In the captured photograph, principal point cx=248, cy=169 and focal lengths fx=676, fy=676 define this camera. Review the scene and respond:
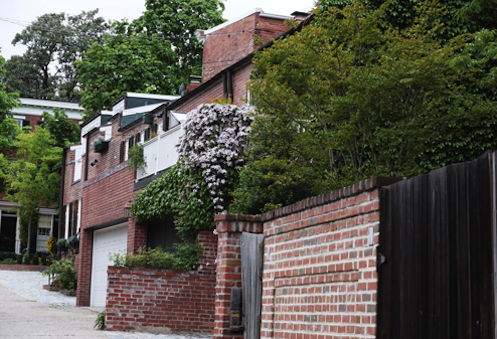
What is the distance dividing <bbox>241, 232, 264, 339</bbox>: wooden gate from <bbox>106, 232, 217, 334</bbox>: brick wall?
7290 millimetres

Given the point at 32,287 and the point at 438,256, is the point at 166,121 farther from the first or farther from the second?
the point at 438,256

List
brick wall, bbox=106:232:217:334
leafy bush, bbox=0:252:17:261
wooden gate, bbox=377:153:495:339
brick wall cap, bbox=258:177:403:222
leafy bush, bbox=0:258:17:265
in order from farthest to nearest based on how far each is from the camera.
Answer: leafy bush, bbox=0:252:17:261
leafy bush, bbox=0:258:17:265
brick wall, bbox=106:232:217:334
brick wall cap, bbox=258:177:403:222
wooden gate, bbox=377:153:495:339

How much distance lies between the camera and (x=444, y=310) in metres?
4.72

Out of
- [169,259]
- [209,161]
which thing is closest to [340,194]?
[209,161]

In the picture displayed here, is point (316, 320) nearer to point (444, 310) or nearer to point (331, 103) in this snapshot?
point (444, 310)

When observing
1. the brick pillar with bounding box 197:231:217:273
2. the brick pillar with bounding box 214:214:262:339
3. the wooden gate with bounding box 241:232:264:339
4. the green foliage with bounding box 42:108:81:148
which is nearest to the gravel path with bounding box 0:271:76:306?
the brick pillar with bounding box 197:231:217:273

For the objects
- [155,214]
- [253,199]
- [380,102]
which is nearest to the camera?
[380,102]

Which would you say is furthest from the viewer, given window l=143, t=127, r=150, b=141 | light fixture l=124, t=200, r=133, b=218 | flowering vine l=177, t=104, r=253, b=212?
window l=143, t=127, r=150, b=141

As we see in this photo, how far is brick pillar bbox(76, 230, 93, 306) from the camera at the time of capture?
25031mm

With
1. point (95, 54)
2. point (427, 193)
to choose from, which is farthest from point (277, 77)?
point (95, 54)

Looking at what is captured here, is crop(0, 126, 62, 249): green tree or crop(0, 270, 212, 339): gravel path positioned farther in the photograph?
crop(0, 126, 62, 249): green tree

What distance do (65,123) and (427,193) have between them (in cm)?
4309

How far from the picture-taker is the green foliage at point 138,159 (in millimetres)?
20562

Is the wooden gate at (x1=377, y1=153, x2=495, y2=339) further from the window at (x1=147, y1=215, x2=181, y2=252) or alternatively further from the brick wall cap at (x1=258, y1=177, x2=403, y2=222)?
the window at (x1=147, y1=215, x2=181, y2=252)
